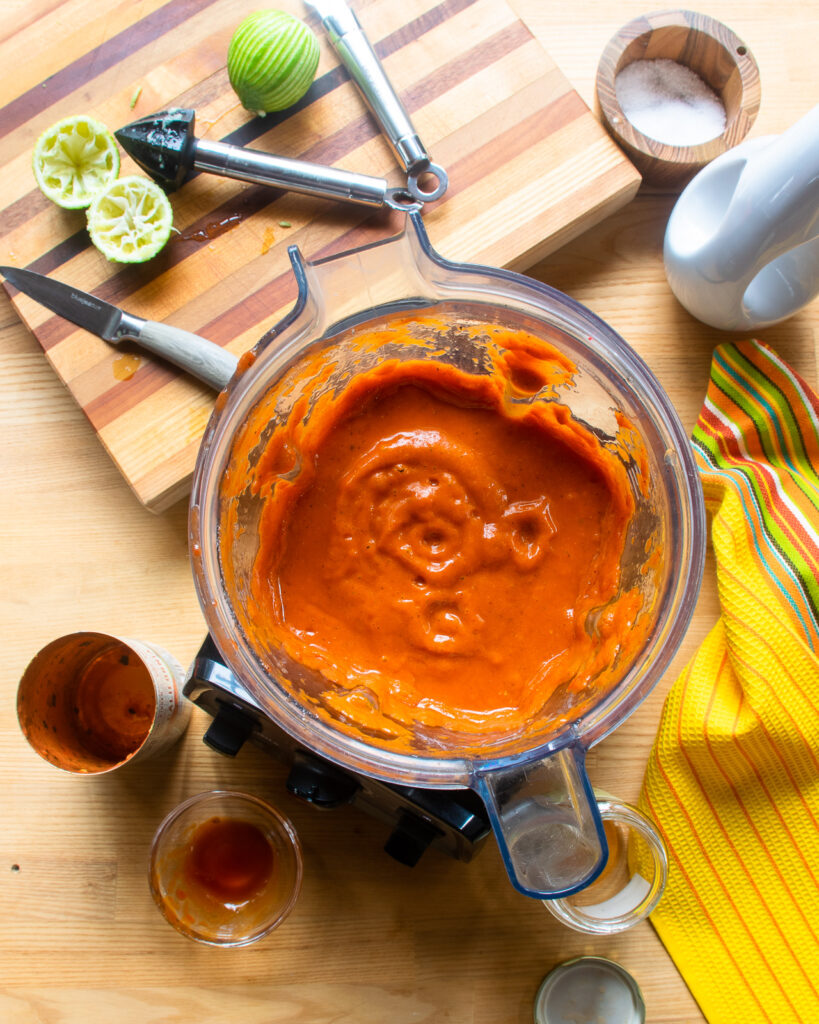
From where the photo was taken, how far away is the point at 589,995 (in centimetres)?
121

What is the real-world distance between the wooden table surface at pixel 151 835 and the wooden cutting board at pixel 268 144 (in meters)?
0.09

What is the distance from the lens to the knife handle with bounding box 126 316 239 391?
114 centimetres

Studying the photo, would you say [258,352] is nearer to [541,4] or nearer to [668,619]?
[668,619]

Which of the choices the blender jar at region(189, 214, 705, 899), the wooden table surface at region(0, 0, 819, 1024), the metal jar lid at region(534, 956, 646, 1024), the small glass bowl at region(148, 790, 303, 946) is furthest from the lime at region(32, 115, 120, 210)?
Result: the metal jar lid at region(534, 956, 646, 1024)

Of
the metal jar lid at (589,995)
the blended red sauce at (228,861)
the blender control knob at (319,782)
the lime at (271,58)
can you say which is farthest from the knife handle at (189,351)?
the metal jar lid at (589,995)

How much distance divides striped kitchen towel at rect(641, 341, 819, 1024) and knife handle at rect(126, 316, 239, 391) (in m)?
0.67

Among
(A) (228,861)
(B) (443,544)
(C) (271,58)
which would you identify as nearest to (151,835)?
(A) (228,861)

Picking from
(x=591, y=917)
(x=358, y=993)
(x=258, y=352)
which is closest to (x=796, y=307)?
(x=258, y=352)

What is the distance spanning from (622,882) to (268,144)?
43.9 inches

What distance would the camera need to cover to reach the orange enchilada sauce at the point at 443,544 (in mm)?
1042

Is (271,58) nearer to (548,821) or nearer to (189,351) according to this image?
(189,351)

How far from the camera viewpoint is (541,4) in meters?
1.28

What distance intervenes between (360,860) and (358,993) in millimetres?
181

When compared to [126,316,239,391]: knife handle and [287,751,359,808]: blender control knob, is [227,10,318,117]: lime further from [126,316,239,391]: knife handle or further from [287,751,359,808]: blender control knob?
[287,751,359,808]: blender control knob
